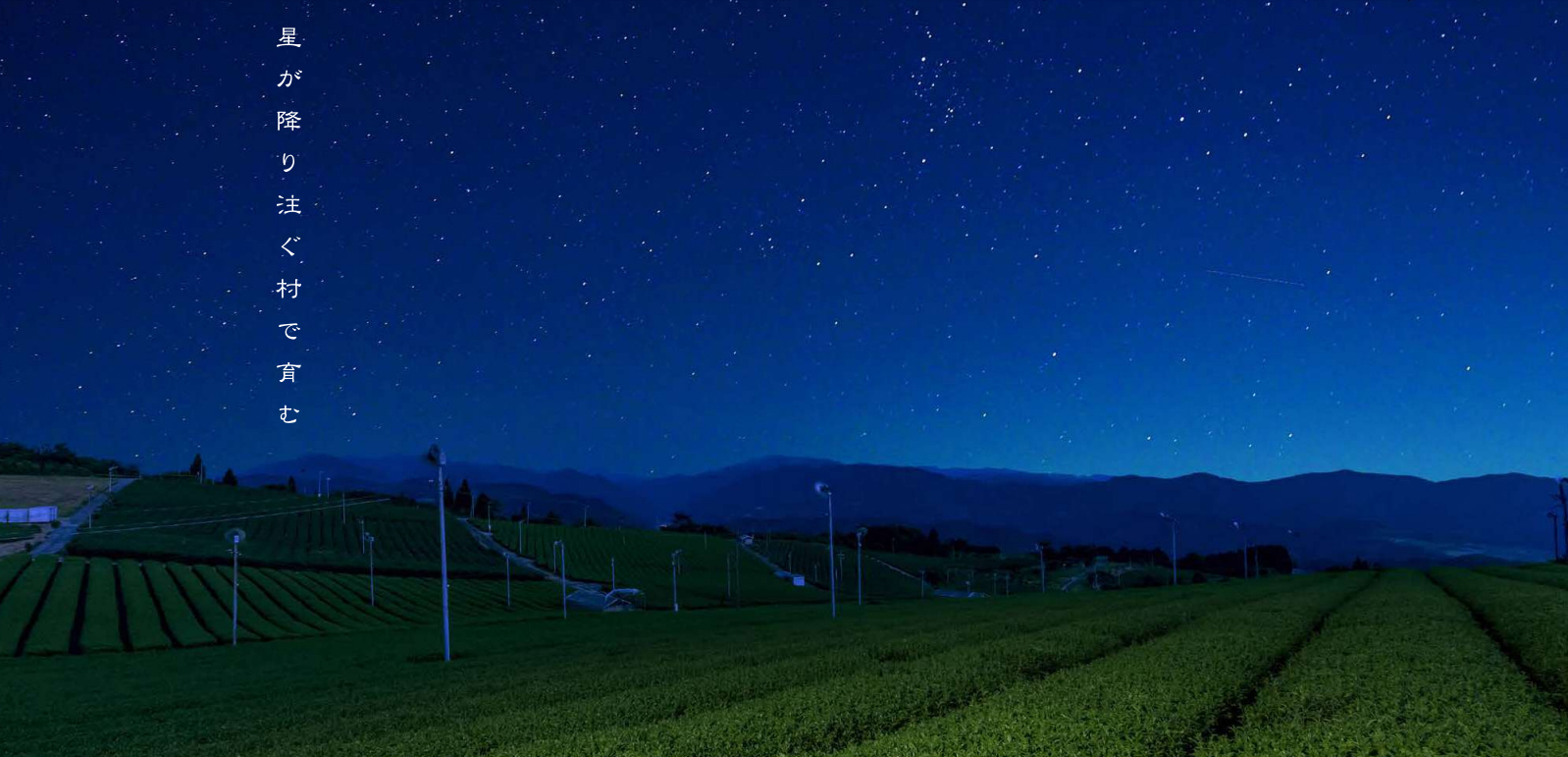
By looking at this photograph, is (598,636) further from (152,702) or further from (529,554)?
(529,554)

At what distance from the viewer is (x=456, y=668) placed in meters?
31.0

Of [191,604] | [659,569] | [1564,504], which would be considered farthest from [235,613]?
[1564,504]

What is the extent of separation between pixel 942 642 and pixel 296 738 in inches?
725

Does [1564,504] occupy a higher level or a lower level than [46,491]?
lower

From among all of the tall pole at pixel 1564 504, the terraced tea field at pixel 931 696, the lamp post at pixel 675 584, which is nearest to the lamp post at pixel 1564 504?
the tall pole at pixel 1564 504

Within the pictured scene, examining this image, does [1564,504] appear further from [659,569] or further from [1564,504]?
[659,569]

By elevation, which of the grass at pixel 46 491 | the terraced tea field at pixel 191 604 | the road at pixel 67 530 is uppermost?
the grass at pixel 46 491

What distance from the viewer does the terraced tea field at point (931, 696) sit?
42.9 ft

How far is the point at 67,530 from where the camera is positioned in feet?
443

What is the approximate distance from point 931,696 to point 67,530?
165584 millimetres

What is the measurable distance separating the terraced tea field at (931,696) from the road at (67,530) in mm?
111501

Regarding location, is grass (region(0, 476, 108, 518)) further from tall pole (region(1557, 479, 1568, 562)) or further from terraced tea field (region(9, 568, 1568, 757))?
tall pole (region(1557, 479, 1568, 562))

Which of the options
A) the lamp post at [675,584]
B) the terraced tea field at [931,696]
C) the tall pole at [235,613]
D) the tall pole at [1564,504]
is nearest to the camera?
the terraced tea field at [931,696]

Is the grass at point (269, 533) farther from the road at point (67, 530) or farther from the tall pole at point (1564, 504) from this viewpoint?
the tall pole at point (1564, 504)
